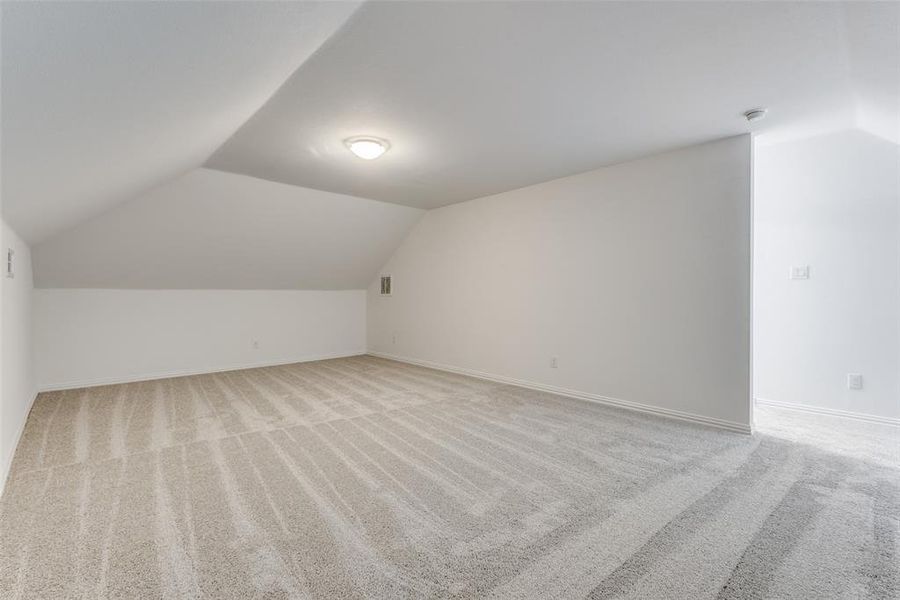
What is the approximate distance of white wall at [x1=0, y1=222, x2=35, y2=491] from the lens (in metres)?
2.53

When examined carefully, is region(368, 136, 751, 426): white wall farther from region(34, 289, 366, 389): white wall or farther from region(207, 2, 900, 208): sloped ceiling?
region(34, 289, 366, 389): white wall

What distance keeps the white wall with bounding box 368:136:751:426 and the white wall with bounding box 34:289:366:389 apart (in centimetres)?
236

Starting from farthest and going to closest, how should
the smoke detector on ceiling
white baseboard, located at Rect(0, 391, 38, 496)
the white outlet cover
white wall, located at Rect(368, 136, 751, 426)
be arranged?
the white outlet cover
white wall, located at Rect(368, 136, 751, 426)
the smoke detector on ceiling
white baseboard, located at Rect(0, 391, 38, 496)

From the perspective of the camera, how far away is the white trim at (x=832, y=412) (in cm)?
339

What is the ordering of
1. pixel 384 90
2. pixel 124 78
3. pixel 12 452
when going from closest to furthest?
pixel 124 78 → pixel 384 90 → pixel 12 452

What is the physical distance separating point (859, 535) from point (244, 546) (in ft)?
9.06

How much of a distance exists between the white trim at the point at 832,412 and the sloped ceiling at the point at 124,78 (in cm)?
488

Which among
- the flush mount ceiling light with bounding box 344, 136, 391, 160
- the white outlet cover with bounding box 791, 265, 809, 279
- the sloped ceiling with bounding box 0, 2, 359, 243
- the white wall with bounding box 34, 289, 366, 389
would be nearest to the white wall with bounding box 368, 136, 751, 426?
the white outlet cover with bounding box 791, 265, 809, 279

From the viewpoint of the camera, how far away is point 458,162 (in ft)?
12.3

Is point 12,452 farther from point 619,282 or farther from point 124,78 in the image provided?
point 619,282

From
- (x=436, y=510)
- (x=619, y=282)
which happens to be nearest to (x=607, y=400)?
(x=619, y=282)

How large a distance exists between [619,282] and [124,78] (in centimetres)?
379

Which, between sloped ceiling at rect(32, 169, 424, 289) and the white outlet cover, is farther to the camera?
sloped ceiling at rect(32, 169, 424, 289)

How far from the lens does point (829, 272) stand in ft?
12.0
